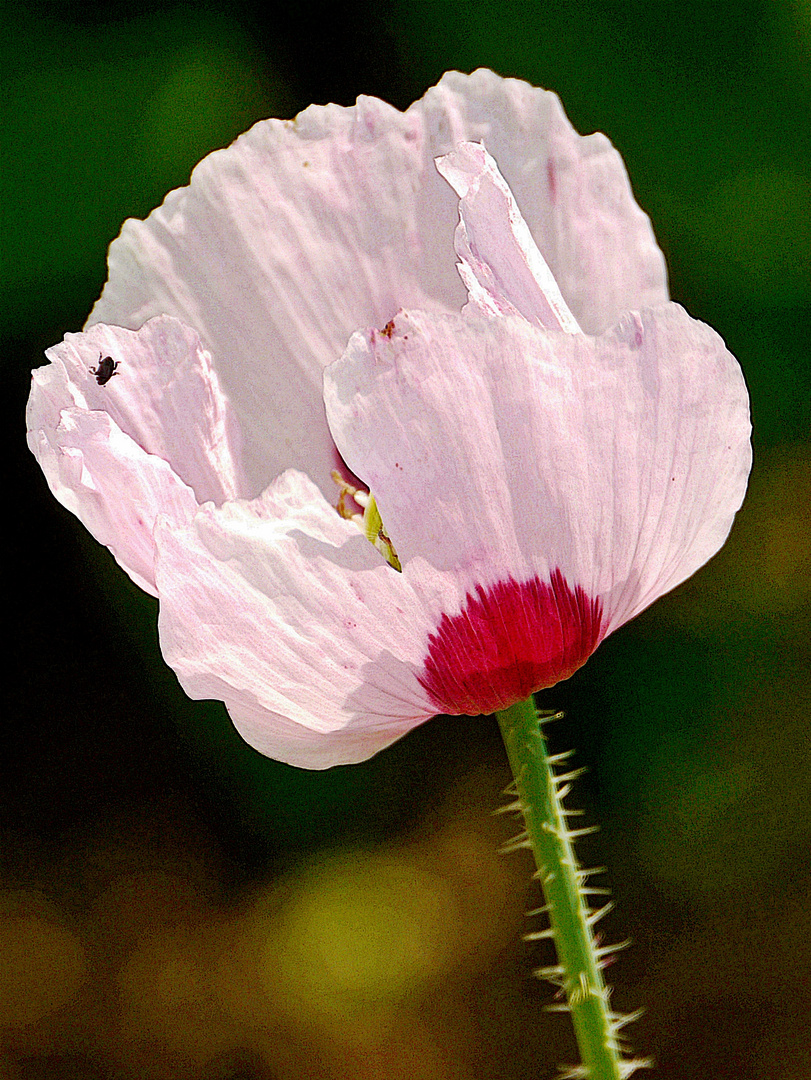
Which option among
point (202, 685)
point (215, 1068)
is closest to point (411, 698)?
point (202, 685)

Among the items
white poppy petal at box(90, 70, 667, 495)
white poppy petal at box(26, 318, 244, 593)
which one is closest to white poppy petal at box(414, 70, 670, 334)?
white poppy petal at box(90, 70, 667, 495)

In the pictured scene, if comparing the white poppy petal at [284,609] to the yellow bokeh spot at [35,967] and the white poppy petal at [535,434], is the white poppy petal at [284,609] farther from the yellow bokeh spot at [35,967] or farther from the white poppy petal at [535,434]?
the yellow bokeh spot at [35,967]

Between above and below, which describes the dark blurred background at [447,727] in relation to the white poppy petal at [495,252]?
above

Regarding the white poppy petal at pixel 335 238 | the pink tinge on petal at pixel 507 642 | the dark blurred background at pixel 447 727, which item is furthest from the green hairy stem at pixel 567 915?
the dark blurred background at pixel 447 727

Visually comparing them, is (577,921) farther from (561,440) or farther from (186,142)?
(186,142)

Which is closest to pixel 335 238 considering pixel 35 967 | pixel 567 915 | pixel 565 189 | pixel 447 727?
pixel 565 189

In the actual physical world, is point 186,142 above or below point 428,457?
above
